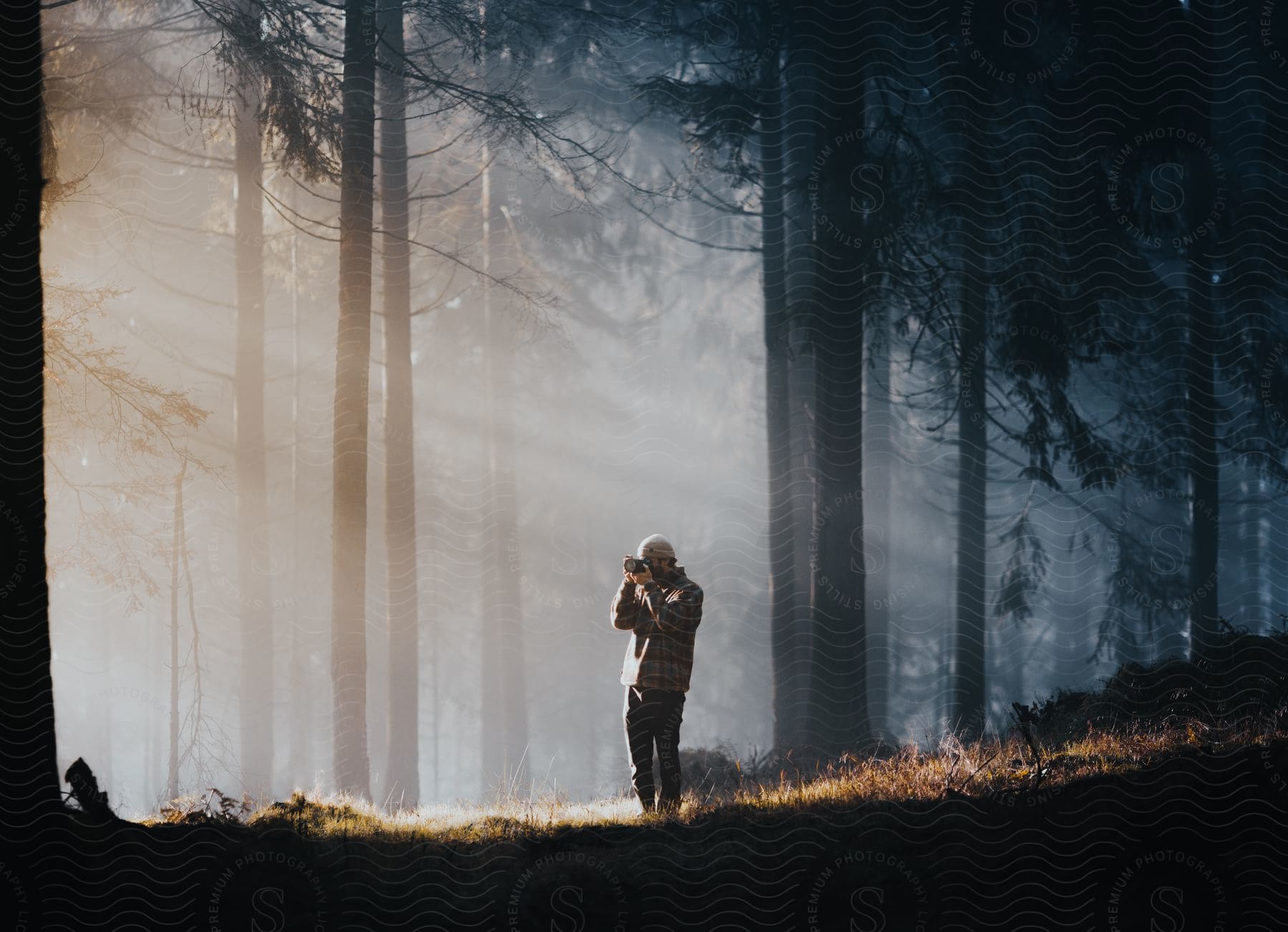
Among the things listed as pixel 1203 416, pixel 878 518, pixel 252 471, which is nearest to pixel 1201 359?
pixel 1203 416

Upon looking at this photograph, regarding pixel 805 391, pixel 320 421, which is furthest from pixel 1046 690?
pixel 320 421

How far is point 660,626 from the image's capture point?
6.63m

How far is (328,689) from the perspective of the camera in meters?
25.1

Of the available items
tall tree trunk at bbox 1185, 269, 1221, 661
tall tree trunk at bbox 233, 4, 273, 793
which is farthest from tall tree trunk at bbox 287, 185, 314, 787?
tall tree trunk at bbox 1185, 269, 1221, 661

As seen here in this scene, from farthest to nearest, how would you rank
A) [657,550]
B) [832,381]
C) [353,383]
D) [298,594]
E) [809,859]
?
[298,594]
[832,381]
[353,383]
[657,550]
[809,859]

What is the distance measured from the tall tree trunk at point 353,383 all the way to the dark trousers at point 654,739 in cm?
468

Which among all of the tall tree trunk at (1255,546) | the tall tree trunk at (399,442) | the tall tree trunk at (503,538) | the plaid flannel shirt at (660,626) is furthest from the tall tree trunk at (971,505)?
the tall tree trunk at (503,538)

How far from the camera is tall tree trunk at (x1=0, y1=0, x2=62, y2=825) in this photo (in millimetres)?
5766

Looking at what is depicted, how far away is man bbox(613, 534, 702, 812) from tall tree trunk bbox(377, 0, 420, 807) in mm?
5775

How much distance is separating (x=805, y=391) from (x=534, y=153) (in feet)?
14.8

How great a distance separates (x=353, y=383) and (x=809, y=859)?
7257 millimetres

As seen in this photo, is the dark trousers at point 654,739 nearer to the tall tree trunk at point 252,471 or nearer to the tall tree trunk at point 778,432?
the tall tree trunk at point 778,432

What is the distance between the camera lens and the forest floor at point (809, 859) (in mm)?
5332

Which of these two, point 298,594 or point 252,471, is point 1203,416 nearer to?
point 252,471
